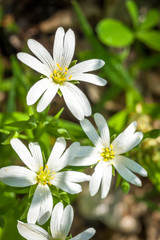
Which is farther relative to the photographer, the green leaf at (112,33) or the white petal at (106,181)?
the green leaf at (112,33)

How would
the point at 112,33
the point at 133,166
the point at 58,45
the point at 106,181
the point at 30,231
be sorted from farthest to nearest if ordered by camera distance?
the point at 112,33 < the point at 58,45 < the point at 133,166 < the point at 106,181 < the point at 30,231

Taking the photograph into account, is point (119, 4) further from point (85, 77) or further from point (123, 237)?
point (123, 237)

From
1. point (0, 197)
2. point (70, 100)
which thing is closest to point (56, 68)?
point (70, 100)

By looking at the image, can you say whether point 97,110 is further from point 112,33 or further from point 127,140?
point 127,140

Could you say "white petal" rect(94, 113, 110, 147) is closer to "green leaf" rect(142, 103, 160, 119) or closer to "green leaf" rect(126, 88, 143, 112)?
"green leaf" rect(142, 103, 160, 119)

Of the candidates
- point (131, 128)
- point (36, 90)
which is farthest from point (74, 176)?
point (36, 90)

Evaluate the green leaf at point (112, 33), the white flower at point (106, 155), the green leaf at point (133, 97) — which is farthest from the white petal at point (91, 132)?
the green leaf at point (112, 33)

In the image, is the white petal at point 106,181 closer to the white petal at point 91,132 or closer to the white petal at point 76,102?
the white petal at point 91,132
